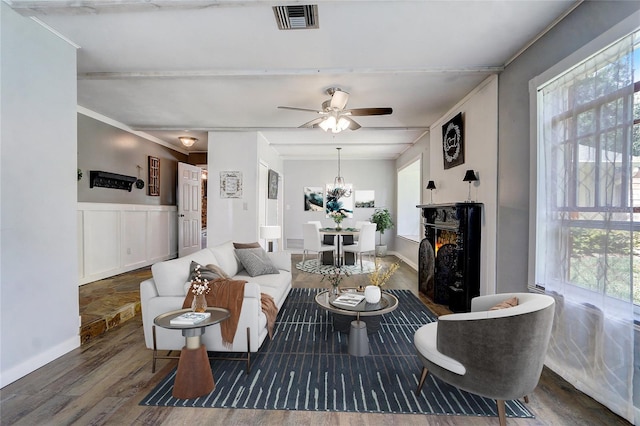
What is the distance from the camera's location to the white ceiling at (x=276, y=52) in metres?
2.12

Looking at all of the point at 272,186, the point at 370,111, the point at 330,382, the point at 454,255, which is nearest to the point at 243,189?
the point at 272,186

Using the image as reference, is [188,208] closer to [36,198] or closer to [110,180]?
[110,180]

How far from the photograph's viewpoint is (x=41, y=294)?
2.27 meters

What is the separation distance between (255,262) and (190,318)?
1.52 meters

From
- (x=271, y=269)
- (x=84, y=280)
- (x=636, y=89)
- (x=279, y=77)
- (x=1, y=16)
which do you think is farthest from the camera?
(x=84, y=280)

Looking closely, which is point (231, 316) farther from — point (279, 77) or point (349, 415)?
A: point (279, 77)

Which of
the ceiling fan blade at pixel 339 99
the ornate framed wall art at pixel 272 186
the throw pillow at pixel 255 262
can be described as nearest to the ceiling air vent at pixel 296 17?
the ceiling fan blade at pixel 339 99

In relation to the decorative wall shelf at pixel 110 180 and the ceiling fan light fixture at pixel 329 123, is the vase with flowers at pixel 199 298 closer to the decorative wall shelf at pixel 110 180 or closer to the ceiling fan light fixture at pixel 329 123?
the ceiling fan light fixture at pixel 329 123

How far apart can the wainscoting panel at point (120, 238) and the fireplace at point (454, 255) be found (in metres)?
4.87

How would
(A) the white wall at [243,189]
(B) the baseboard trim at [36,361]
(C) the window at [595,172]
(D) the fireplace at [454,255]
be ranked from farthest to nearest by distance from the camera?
(A) the white wall at [243,189] → (D) the fireplace at [454,255] → (B) the baseboard trim at [36,361] → (C) the window at [595,172]

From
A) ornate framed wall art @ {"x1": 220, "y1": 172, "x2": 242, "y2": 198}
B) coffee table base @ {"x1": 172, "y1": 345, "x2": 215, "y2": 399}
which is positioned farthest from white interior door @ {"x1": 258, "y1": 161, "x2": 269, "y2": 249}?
coffee table base @ {"x1": 172, "y1": 345, "x2": 215, "y2": 399}

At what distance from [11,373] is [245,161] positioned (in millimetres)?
3948

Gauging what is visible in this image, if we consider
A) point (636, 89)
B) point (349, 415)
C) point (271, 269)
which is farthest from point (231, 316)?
point (636, 89)

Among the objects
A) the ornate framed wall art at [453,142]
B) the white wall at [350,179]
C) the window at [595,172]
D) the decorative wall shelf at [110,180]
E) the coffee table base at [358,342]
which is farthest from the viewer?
the white wall at [350,179]
